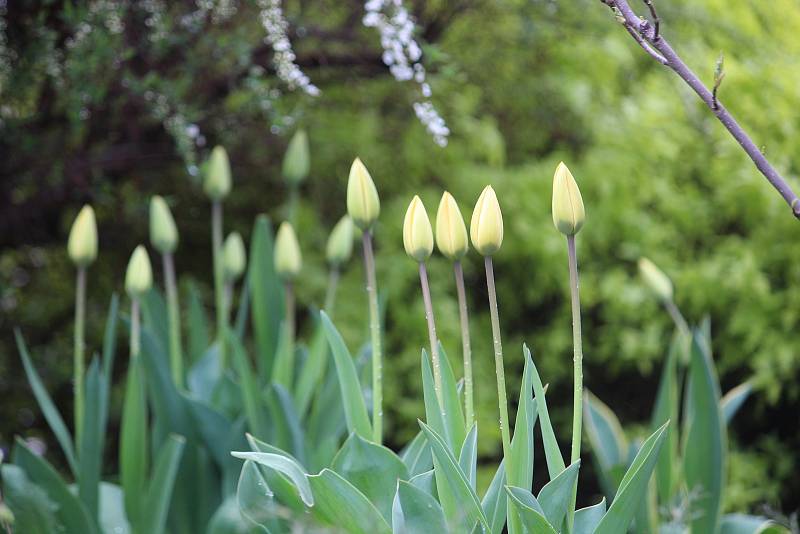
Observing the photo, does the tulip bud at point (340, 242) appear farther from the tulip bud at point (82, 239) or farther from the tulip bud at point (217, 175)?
the tulip bud at point (82, 239)

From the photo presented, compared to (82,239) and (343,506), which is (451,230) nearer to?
(343,506)

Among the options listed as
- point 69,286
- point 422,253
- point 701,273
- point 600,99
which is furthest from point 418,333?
point 422,253

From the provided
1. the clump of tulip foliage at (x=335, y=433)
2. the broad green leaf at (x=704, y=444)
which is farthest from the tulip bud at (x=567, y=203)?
the broad green leaf at (x=704, y=444)

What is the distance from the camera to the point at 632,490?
1036 mm

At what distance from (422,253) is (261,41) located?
49.8 inches

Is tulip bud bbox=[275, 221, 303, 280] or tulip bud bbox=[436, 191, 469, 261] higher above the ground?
tulip bud bbox=[436, 191, 469, 261]

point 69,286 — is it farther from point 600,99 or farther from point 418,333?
point 600,99

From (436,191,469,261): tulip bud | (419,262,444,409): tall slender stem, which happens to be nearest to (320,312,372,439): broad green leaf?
(419,262,444,409): tall slender stem

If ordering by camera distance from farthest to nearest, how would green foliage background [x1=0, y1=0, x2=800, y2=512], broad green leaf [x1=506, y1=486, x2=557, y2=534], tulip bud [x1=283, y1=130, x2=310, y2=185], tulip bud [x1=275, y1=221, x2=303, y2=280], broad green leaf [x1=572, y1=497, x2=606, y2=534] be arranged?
1. green foliage background [x1=0, y1=0, x2=800, y2=512]
2. tulip bud [x1=283, y1=130, x2=310, y2=185]
3. tulip bud [x1=275, y1=221, x2=303, y2=280]
4. broad green leaf [x1=572, y1=497, x2=606, y2=534]
5. broad green leaf [x1=506, y1=486, x2=557, y2=534]

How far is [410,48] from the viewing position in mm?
1645

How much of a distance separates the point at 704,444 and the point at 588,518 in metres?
0.55

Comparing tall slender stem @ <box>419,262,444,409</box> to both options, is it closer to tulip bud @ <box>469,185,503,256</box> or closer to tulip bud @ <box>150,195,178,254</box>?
tulip bud @ <box>469,185,503,256</box>

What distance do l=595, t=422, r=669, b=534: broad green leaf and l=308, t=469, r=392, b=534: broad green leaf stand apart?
28cm

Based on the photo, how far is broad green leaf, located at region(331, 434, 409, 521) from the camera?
3.76 feet
